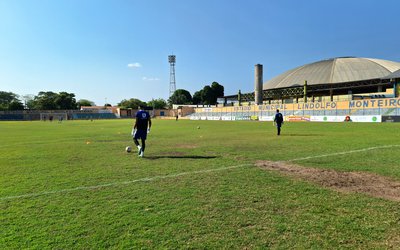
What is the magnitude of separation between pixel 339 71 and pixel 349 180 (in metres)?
88.7

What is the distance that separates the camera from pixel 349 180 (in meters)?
7.23

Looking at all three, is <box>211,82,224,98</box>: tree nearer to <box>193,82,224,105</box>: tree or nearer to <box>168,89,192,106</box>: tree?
<box>193,82,224,105</box>: tree

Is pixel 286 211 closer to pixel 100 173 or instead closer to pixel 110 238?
pixel 110 238

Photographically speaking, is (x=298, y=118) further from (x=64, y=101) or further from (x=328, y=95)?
(x=64, y=101)

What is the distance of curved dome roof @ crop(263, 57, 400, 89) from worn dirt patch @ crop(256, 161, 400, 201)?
8008cm

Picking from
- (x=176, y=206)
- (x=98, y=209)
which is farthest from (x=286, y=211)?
(x=98, y=209)

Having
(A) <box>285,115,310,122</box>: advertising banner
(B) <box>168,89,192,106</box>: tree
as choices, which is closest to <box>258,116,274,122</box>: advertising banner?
(A) <box>285,115,310,122</box>: advertising banner

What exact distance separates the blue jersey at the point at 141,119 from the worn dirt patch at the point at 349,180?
564 centimetres

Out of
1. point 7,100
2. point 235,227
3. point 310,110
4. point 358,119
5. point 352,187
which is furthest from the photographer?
point 7,100

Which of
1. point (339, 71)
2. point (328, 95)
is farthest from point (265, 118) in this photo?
point (339, 71)

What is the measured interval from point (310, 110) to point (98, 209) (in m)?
46.9

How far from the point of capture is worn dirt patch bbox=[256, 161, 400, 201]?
6.20m

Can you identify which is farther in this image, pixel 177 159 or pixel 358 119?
pixel 358 119

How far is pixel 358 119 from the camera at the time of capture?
39406 mm
